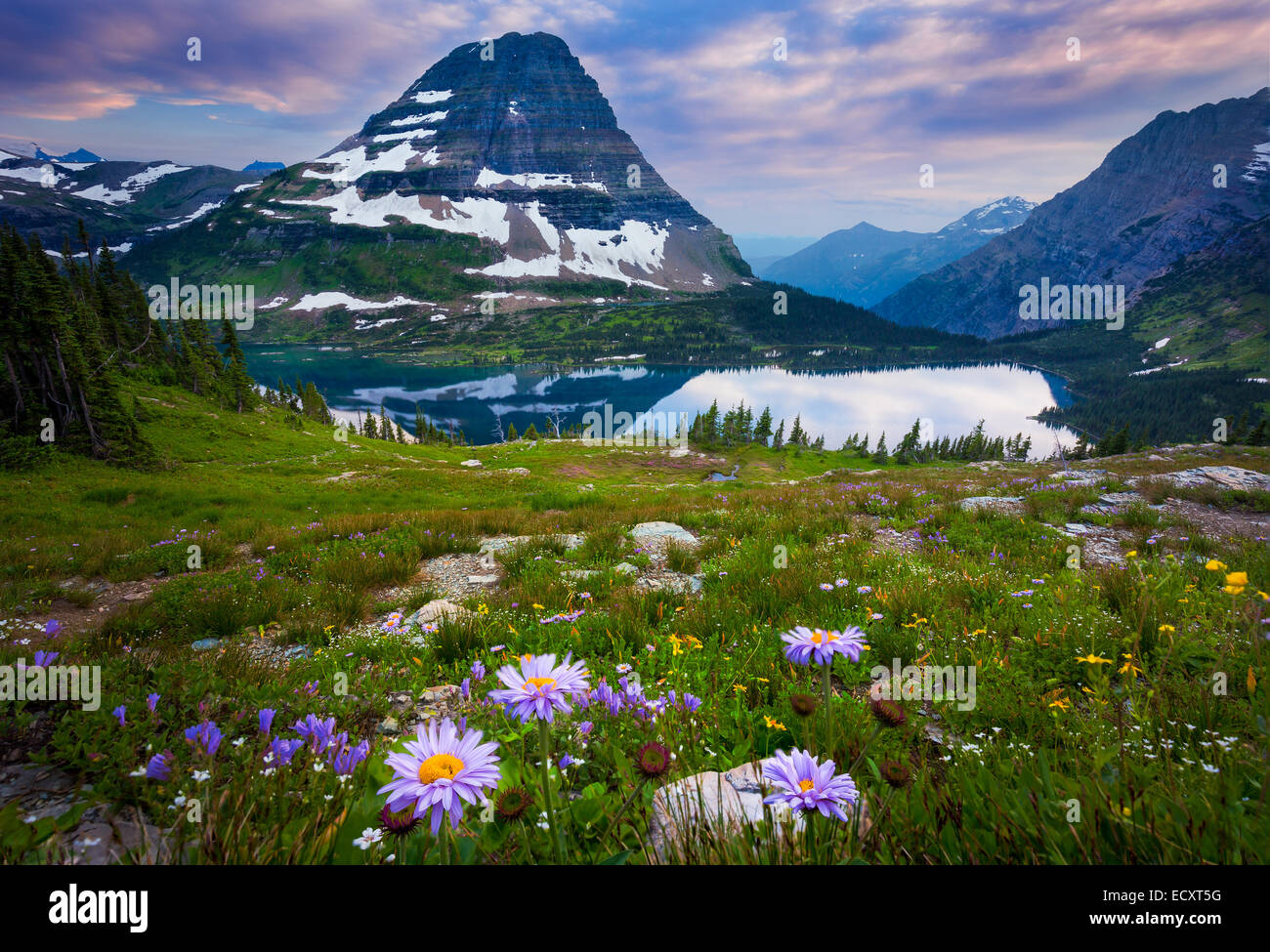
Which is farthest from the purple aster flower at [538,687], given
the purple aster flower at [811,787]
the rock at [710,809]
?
the purple aster flower at [811,787]

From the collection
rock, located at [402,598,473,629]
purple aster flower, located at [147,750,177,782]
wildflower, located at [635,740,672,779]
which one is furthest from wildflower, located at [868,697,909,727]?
rock, located at [402,598,473,629]

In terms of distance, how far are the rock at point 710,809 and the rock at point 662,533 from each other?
647 centimetres

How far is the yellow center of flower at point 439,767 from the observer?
1.48 metres

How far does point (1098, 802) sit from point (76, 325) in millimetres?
55489

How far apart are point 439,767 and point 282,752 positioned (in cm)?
129

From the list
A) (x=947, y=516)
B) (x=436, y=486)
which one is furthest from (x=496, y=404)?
(x=947, y=516)

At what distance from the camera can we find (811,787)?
1.58 m

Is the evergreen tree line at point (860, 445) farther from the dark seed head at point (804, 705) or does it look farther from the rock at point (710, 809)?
the dark seed head at point (804, 705)

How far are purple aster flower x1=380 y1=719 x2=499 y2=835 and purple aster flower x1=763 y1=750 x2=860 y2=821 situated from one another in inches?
32.1

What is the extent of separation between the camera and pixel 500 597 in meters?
6.21

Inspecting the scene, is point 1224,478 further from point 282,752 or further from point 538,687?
point 282,752

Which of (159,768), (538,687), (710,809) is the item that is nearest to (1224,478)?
(710,809)

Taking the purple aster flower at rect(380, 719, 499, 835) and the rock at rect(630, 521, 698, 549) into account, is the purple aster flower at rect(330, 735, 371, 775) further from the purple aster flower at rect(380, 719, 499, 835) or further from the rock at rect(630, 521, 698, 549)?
the rock at rect(630, 521, 698, 549)
